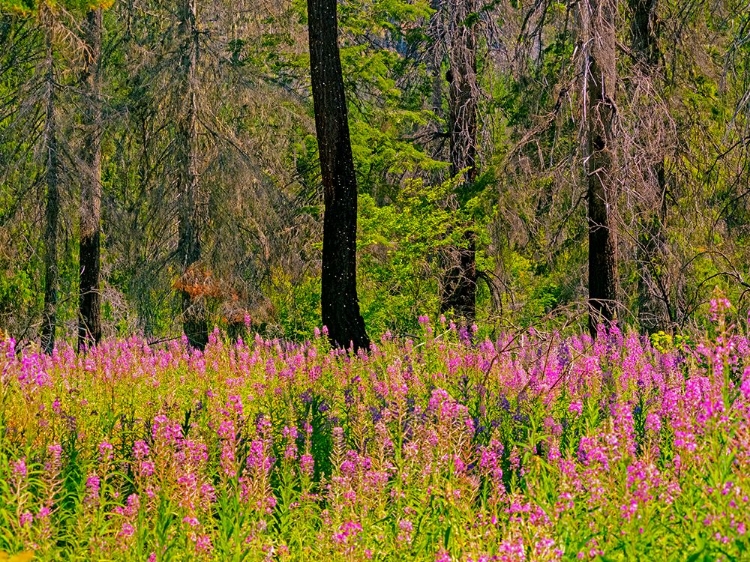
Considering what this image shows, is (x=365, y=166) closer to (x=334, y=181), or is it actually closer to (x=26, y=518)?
(x=334, y=181)

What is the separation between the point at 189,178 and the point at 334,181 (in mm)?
5811

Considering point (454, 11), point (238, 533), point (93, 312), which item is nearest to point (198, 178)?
point (93, 312)

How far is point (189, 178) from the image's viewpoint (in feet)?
55.8

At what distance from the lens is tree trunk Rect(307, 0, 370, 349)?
1171 cm

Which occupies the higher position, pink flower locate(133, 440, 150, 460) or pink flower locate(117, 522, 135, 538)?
pink flower locate(133, 440, 150, 460)

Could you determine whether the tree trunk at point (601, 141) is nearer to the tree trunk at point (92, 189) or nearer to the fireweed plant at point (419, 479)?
the fireweed plant at point (419, 479)

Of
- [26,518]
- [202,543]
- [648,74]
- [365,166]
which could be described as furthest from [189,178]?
[202,543]

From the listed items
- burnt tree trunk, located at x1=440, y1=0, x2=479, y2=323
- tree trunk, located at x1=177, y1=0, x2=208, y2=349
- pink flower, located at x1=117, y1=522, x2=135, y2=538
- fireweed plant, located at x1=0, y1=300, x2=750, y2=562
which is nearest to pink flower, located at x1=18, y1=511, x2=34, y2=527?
fireweed plant, located at x1=0, y1=300, x2=750, y2=562

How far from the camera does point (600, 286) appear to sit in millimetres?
12672

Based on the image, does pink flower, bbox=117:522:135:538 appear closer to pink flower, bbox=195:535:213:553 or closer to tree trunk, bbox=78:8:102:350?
pink flower, bbox=195:535:213:553

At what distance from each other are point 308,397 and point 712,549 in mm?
4037

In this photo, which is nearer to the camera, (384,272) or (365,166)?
(384,272)

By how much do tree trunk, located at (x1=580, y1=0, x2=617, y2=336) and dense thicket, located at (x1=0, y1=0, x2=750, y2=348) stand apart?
0.78 m

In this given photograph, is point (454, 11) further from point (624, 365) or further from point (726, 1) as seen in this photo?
point (624, 365)
